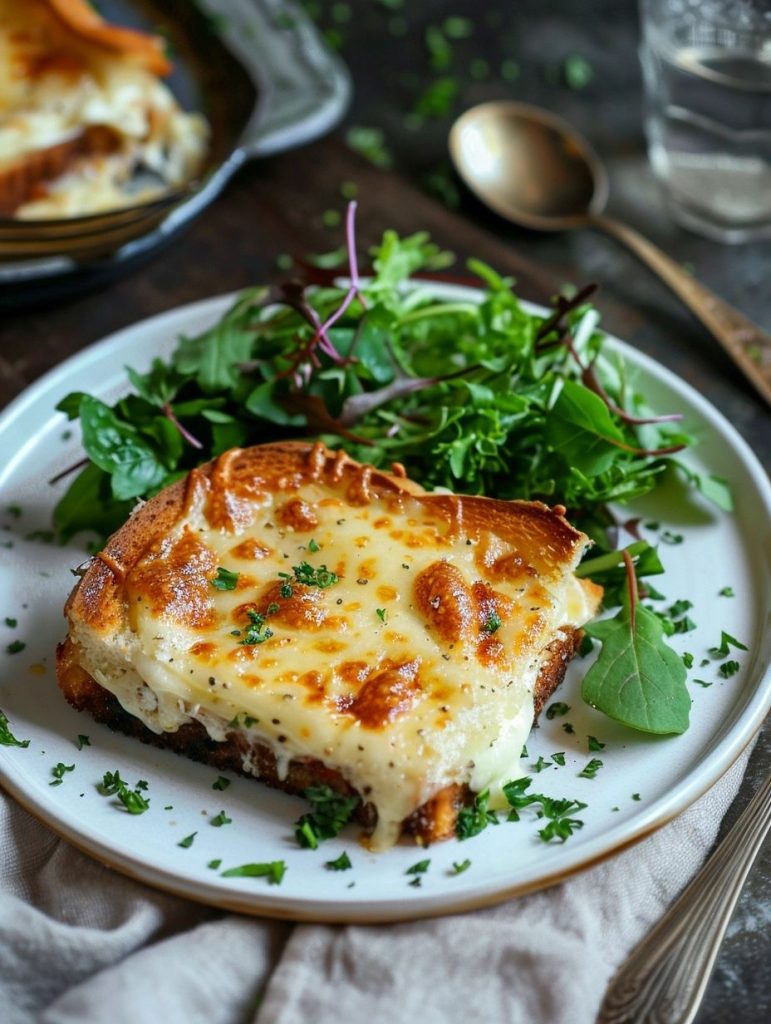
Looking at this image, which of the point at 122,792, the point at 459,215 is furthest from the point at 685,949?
the point at 459,215

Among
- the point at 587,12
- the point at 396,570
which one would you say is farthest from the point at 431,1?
the point at 396,570

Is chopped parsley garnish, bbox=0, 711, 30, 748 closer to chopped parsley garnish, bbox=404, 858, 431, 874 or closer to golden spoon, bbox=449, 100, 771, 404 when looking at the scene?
chopped parsley garnish, bbox=404, 858, 431, 874

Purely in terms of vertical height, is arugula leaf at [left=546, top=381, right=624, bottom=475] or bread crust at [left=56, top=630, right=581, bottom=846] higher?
arugula leaf at [left=546, top=381, right=624, bottom=475]

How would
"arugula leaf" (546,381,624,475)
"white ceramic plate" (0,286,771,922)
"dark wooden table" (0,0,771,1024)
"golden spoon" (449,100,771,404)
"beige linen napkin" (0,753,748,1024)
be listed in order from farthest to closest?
1. "golden spoon" (449,100,771,404)
2. "dark wooden table" (0,0,771,1024)
3. "arugula leaf" (546,381,624,475)
4. "white ceramic plate" (0,286,771,922)
5. "beige linen napkin" (0,753,748,1024)

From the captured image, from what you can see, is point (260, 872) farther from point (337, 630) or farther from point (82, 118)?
point (82, 118)

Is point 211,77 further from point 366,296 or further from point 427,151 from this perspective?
point 366,296

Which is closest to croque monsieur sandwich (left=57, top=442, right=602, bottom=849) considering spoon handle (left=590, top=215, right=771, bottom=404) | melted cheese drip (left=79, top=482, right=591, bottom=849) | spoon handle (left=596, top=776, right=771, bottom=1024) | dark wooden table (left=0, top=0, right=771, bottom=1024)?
melted cheese drip (left=79, top=482, right=591, bottom=849)
